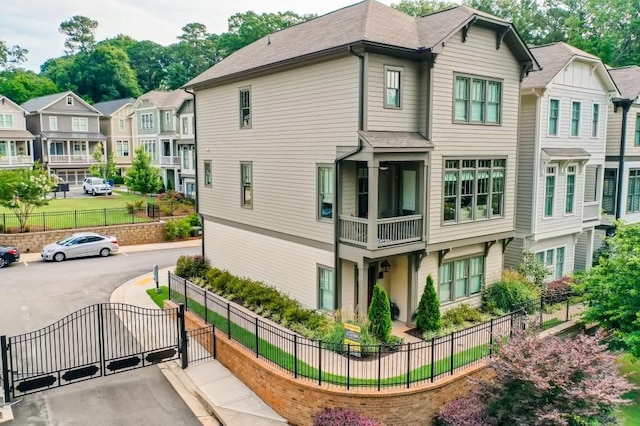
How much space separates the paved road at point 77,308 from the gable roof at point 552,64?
58.6 feet

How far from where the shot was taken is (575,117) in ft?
74.6

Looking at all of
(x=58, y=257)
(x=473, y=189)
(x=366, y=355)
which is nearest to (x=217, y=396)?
(x=366, y=355)

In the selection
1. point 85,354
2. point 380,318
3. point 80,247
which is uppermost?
point 380,318

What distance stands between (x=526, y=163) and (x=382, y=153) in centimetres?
931

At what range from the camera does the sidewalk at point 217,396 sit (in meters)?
12.9

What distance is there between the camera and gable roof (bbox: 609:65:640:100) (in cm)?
2556

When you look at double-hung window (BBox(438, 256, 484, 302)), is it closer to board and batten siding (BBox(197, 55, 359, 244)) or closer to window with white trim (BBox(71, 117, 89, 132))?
board and batten siding (BBox(197, 55, 359, 244))

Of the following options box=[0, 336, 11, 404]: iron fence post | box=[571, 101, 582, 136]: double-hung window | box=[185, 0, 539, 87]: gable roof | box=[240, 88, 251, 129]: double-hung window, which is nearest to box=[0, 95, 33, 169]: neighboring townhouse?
box=[240, 88, 251, 129]: double-hung window

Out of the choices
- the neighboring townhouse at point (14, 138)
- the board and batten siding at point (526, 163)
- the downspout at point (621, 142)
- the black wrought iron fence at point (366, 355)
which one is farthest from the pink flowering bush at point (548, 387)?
the neighboring townhouse at point (14, 138)

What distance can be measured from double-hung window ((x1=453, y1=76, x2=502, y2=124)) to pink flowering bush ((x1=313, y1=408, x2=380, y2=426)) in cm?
1028

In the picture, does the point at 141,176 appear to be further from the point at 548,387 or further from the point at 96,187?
the point at 548,387

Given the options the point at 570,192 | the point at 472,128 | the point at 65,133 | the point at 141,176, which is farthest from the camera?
the point at 65,133

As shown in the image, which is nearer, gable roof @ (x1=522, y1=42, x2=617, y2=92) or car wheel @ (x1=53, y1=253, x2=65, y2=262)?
gable roof @ (x1=522, y1=42, x2=617, y2=92)

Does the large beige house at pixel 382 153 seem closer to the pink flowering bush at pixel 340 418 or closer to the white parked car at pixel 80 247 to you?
the pink flowering bush at pixel 340 418
